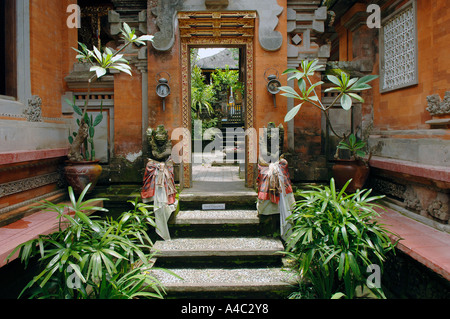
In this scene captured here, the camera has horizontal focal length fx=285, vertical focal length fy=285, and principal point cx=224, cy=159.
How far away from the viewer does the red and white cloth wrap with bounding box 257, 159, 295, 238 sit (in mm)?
4004

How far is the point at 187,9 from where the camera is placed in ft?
16.3

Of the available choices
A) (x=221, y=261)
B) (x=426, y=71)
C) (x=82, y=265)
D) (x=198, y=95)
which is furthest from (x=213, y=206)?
(x=198, y=95)

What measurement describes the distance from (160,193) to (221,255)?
4.06 feet

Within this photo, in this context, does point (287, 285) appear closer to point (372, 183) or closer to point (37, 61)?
point (372, 183)

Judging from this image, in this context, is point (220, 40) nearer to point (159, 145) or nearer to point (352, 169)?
point (159, 145)

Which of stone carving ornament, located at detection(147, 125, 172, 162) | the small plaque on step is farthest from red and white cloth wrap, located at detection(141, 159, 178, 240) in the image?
the small plaque on step

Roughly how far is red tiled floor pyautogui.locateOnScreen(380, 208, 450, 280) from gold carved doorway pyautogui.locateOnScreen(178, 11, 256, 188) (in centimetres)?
236

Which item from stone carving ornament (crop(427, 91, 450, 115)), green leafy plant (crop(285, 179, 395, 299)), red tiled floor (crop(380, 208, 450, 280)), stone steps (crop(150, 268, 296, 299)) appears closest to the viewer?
red tiled floor (crop(380, 208, 450, 280))

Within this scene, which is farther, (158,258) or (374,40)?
(374,40)

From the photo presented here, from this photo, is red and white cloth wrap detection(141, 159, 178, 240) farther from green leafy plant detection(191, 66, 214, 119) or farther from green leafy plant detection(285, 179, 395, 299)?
green leafy plant detection(191, 66, 214, 119)

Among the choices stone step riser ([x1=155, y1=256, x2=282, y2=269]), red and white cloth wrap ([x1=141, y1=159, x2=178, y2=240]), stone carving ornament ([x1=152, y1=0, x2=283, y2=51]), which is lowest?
stone step riser ([x1=155, y1=256, x2=282, y2=269])

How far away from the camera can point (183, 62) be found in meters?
5.26

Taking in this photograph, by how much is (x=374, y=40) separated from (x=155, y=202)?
194 inches

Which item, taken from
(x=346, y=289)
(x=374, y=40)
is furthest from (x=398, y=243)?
(x=374, y=40)
